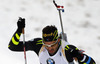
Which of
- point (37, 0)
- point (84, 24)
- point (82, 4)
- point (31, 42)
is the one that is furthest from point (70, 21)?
point (31, 42)

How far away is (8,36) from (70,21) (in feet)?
6.11

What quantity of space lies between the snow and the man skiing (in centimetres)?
→ 119

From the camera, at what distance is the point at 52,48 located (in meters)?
3.25

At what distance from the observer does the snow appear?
16.2ft

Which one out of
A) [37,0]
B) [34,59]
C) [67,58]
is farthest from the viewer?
[37,0]

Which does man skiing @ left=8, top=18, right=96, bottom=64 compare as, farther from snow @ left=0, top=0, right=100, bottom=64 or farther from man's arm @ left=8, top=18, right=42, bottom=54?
snow @ left=0, top=0, right=100, bottom=64

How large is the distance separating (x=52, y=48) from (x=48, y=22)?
116 inches

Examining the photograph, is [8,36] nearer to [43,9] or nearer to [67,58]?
[43,9]

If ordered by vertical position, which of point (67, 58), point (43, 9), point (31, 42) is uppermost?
point (43, 9)

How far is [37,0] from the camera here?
291 inches

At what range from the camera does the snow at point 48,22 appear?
195 inches

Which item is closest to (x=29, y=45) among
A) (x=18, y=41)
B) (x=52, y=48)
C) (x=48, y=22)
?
(x=18, y=41)

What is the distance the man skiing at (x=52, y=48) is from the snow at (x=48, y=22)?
1.19 meters

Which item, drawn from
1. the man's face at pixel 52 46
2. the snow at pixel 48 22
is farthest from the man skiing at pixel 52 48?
the snow at pixel 48 22
